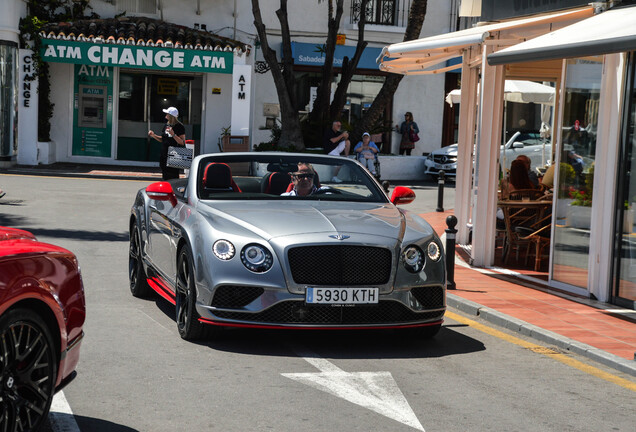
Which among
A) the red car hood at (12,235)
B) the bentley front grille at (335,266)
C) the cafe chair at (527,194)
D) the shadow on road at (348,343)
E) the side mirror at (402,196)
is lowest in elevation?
the shadow on road at (348,343)

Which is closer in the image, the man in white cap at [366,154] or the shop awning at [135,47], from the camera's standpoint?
the man in white cap at [366,154]

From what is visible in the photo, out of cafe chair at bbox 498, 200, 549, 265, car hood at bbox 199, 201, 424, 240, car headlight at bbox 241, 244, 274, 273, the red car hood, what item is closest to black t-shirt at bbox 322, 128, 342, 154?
cafe chair at bbox 498, 200, 549, 265

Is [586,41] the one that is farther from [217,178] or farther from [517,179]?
[517,179]

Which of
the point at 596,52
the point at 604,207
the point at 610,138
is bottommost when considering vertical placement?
the point at 604,207

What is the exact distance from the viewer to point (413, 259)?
7.49m

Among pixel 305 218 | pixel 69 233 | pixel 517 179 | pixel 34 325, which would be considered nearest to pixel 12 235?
pixel 34 325

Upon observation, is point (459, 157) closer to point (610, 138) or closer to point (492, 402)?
point (610, 138)

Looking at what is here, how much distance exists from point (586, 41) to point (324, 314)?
382 centimetres

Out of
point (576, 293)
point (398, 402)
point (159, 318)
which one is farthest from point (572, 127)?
point (398, 402)

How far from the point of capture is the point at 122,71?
30.6 metres

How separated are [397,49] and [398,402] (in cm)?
834

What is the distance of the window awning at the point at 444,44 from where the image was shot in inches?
449

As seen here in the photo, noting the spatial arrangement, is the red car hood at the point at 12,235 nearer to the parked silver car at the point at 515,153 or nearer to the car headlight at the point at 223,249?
the car headlight at the point at 223,249

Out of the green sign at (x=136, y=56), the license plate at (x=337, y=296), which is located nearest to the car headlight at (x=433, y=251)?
the license plate at (x=337, y=296)
